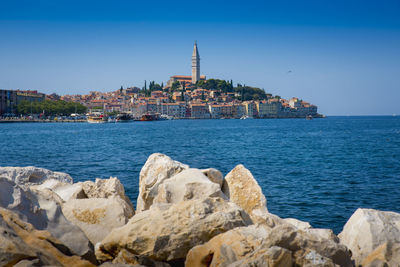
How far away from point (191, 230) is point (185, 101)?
12945 centimetres

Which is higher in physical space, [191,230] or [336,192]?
[191,230]

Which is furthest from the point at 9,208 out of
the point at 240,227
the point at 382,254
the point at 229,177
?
the point at 382,254

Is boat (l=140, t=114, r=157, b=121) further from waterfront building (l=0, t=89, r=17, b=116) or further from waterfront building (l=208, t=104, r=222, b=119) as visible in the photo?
waterfront building (l=0, t=89, r=17, b=116)

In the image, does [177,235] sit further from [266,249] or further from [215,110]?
[215,110]

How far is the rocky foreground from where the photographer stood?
128 inches

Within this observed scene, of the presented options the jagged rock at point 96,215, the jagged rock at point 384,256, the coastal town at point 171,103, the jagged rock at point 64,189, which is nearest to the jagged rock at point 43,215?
the jagged rock at point 96,215

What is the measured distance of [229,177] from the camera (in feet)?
20.2

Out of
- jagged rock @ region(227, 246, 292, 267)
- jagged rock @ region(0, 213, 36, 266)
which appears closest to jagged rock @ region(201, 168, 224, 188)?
jagged rock @ region(227, 246, 292, 267)

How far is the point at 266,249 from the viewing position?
310cm

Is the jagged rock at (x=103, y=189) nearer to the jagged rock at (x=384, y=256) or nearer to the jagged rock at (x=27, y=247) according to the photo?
the jagged rock at (x=27, y=247)

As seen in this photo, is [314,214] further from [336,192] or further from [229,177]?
[229,177]

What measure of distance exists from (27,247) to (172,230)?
1254 millimetres

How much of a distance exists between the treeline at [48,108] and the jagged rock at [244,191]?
95.9 meters

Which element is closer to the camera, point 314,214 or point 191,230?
point 191,230
